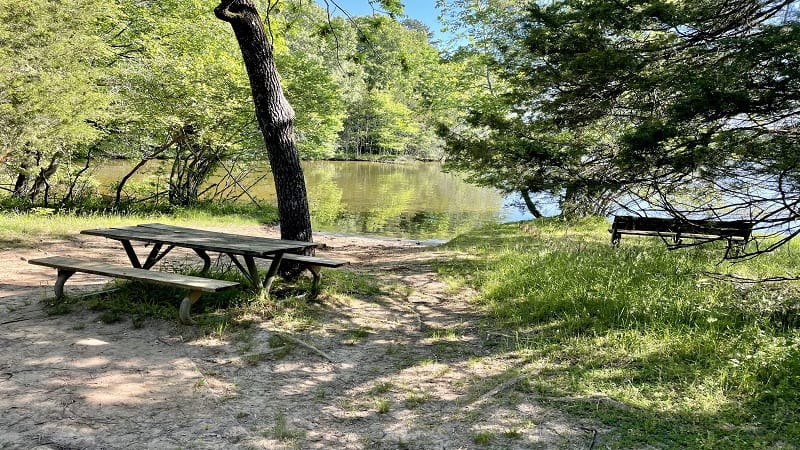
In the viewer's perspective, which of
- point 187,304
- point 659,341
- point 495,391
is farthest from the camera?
point 187,304

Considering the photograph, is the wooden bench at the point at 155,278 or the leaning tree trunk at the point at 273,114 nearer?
the wooden bench at the point at 155,278

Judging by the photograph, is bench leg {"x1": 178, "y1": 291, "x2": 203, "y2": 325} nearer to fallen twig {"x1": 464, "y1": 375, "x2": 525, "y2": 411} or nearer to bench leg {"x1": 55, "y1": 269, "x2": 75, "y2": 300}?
bench leg {"x1": 55, "y1": 269, "x2": 75, "y2": 300}

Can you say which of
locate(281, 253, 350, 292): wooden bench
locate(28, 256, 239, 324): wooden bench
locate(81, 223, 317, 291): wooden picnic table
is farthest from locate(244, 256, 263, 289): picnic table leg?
locate(28, 256, 239, 324): wooden bench

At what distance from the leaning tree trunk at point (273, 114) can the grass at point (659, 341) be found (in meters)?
2.29

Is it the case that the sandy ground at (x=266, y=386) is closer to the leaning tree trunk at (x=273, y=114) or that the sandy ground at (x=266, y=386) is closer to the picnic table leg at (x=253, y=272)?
A: the picnic table leg at (x=253, y=272)

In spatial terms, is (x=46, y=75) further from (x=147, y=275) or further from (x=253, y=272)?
(x=253, y=272)

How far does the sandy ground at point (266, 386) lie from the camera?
265cm

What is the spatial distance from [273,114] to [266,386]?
2862 millimetres

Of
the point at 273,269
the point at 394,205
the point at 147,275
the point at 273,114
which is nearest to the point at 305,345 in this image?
the point at 273,269

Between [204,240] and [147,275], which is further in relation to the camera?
[204,240]

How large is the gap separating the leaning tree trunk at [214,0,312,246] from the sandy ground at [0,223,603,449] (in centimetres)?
103

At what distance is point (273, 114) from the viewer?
501 cm

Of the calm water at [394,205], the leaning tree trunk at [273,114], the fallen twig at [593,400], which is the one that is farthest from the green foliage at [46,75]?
the fallen twig at [593,400]

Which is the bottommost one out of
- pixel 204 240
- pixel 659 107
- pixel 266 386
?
pixel 266 386
